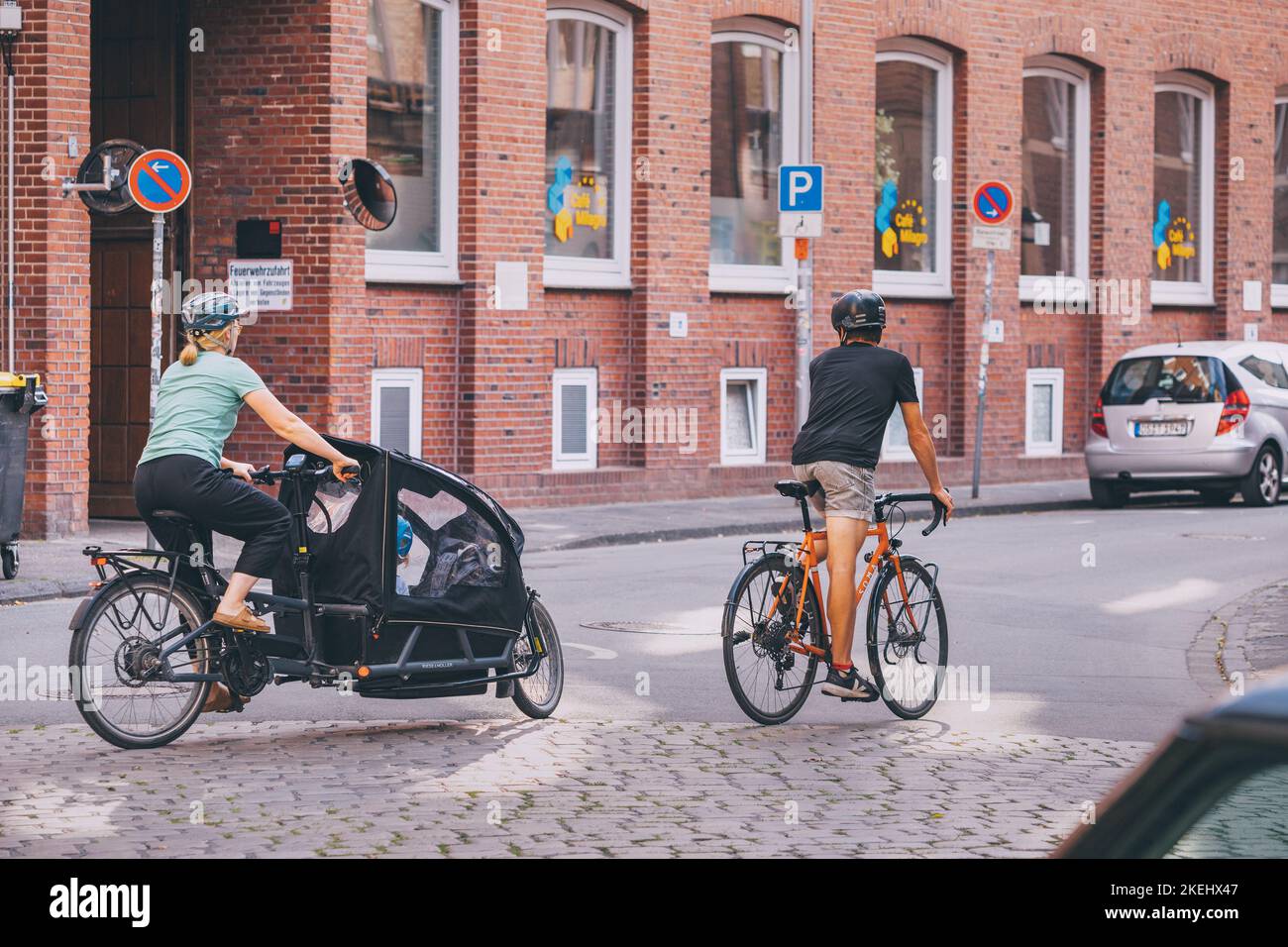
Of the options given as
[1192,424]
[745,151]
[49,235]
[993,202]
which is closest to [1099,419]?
[1192,424]

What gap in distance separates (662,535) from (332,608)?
9.91m

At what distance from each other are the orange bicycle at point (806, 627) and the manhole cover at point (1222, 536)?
9.28m

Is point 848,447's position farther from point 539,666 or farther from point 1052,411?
point 1052,411

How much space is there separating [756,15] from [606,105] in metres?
2.27

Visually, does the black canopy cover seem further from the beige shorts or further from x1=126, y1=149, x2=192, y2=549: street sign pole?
x1=126, y1=149, x2=192, y2=549: street sign pole

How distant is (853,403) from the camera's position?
29.1 ft

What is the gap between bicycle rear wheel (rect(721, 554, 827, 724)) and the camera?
28.5 ft

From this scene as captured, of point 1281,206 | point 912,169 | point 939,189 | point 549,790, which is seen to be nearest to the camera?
point 549,790


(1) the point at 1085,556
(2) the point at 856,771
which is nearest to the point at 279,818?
(2) the point at 856,771

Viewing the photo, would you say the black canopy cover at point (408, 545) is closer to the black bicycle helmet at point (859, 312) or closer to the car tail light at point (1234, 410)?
the black bicycle helmet at point (859, 312)

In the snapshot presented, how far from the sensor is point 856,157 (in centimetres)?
2362
